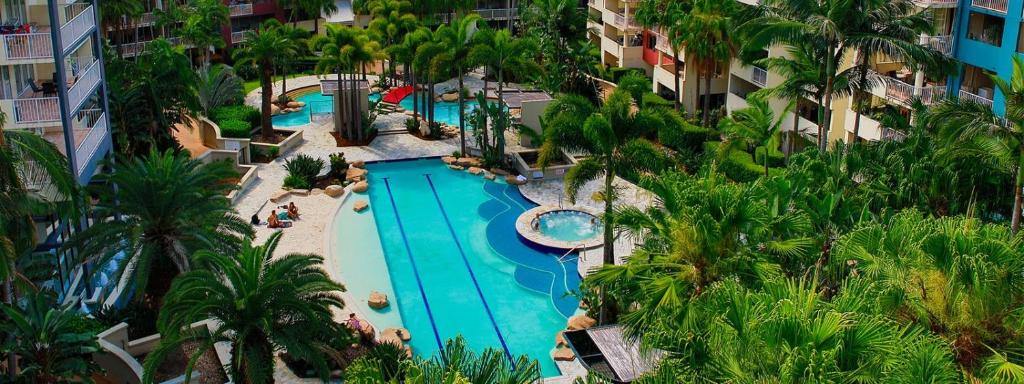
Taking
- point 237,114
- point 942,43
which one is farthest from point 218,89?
point 942,43

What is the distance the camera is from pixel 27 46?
2616 cm

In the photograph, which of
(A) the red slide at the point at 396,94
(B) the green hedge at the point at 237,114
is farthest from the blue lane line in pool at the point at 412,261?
(A) the red slide at the point at 396,94

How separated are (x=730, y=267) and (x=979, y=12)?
20.2 m

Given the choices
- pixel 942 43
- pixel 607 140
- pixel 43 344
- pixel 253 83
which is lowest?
pixel 253 83

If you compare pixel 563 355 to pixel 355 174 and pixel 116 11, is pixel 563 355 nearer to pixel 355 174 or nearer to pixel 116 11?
pixel 355 174

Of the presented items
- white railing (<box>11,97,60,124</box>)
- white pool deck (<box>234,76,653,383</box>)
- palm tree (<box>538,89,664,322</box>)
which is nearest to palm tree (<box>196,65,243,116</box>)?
white pool deck (<box>234,76,653,383</box>)

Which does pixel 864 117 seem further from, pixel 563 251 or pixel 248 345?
pixel 248 345

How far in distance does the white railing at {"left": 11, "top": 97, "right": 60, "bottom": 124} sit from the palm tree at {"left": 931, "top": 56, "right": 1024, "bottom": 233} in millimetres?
22638

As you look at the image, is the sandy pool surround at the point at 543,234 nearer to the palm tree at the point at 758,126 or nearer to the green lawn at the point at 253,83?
the palm tree at the point at 758,126

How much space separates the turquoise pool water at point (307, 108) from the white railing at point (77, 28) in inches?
824

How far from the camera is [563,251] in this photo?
34375 mm

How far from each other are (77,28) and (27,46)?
9.83 ft

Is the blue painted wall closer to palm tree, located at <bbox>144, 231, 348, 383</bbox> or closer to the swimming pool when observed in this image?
the swimming pool

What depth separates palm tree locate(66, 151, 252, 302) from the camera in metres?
25.3
